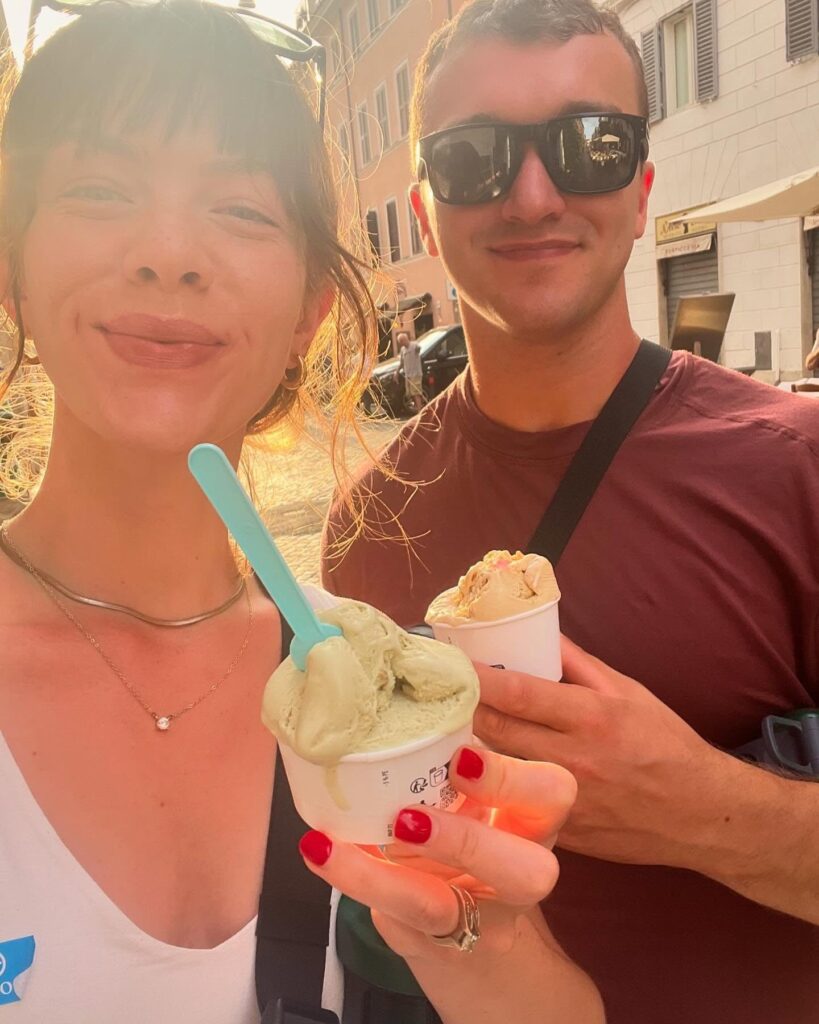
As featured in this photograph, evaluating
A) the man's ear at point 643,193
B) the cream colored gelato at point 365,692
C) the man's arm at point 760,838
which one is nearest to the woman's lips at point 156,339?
the cream colored gelato at point 365,692

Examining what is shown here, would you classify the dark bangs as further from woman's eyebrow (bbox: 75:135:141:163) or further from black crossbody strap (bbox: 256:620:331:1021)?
black crossbody strap (bbox: 256:620:331:1021)

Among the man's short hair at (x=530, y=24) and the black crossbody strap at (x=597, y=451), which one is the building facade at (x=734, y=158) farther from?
the black crossbody strap at (x=597, y=451)

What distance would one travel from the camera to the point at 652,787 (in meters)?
1.62

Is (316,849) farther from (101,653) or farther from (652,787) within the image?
(652,787)

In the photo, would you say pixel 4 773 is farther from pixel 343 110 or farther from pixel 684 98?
pixel 684 98

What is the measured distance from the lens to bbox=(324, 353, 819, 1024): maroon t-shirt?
1933 mm

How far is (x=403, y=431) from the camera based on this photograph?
8.58 ft

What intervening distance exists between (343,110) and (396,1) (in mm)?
28257

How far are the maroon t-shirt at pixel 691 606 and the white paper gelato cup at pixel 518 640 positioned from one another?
1.34 ft

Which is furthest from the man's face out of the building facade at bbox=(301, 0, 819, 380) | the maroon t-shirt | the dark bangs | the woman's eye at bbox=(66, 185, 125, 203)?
the building facade at bbox=(301, 0, 819, 380)

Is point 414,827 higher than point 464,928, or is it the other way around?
point 414,827

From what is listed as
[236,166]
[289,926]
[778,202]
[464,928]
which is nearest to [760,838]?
[464,928]

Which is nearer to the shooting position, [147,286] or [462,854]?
[462,854]

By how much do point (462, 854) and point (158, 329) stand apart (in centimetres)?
99
